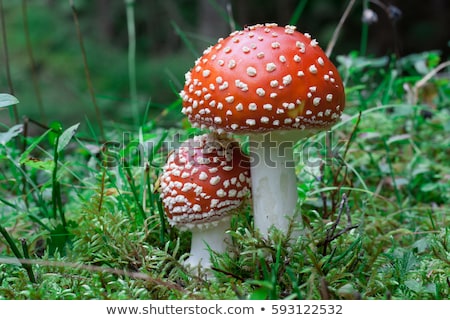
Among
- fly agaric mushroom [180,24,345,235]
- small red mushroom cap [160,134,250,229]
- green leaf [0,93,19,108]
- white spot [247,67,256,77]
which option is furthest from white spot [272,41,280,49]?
green leaf [0,93,19,108]

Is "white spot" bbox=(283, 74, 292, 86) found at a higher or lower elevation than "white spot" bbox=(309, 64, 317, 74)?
lower

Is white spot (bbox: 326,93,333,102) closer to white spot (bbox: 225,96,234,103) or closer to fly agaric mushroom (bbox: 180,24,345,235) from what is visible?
fly agaric mushroom (bbox: 180,24,345,235)

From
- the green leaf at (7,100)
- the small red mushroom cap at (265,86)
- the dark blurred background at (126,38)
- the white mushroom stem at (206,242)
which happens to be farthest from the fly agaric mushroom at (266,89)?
the dark blurred background at (126,38)

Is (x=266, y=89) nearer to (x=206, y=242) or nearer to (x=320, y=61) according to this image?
(x=320, y=61)

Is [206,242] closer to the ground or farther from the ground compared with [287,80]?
closer to the ground

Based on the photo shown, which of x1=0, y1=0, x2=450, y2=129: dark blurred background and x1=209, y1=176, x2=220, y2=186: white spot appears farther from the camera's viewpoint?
x1=0, y1=0, x2=450, y2=129: dark blurred background

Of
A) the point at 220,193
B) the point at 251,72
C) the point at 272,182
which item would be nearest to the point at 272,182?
the point at 272,182

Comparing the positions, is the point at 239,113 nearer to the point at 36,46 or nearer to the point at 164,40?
the point at 36,46

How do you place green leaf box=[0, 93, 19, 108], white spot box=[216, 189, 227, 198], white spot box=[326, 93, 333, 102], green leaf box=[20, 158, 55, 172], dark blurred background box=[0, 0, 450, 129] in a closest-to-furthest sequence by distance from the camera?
green leaf box=[0, 93, 19, 108], white spot box=[326, 93, 333, 102], white spot box=[216, 189, 227, 198], green leaf box=[20, 158, 55, 172], dark blurred background box=[0, 0, 450, 129]
